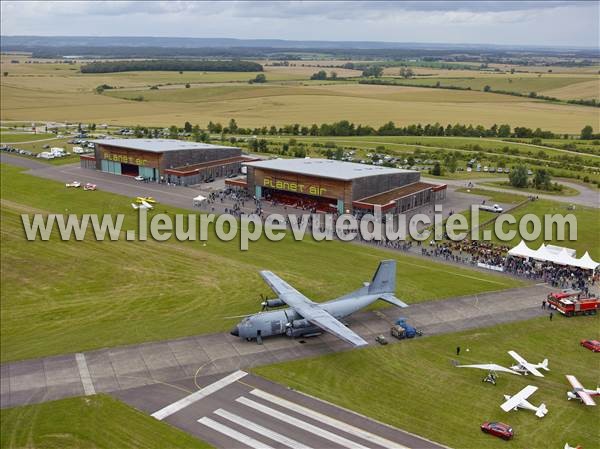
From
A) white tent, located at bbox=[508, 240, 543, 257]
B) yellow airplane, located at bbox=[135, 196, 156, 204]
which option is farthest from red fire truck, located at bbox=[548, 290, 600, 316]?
yellow airplane, located at bbox=[135, 196, 156, 204]

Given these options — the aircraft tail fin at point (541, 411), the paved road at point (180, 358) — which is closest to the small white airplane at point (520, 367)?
the aircraft tail fin at point (541, 411)

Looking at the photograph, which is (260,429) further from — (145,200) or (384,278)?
(145,200)

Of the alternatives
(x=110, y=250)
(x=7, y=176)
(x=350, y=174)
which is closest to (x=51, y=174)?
(x=7, y=176)

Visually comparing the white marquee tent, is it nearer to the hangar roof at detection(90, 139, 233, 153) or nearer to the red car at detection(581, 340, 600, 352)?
the red car at detection(581, 340, 600, 352)

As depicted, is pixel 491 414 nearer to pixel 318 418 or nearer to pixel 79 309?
pixel 318 418

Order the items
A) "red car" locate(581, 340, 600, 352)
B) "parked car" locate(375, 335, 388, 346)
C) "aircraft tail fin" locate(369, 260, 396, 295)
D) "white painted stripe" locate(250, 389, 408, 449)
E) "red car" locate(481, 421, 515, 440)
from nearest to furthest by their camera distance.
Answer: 1. "white painted stripe" locate(250, 389, 408, 449)
2. "red car" locate(481, 421, 515, 440)
3. "red car" locate(581, 340, 600, 352)
4. "parked car" locate(375, 335, 388, 346)
5. "aircraft tail fin" locate(369, 260, 396, 295)

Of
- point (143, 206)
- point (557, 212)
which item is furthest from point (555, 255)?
point (143, 206)
